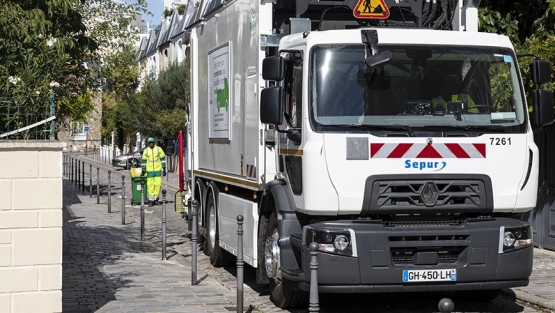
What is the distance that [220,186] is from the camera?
13.2m

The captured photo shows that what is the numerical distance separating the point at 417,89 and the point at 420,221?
4.26ft

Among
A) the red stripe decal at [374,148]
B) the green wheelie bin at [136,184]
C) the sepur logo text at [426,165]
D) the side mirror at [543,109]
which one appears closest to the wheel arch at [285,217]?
the red stripe decal at [374,148]

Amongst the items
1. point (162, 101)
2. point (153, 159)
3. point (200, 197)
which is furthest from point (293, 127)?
point (162, 101)

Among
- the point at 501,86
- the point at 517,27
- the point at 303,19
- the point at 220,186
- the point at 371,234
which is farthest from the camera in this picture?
the point at 517,27

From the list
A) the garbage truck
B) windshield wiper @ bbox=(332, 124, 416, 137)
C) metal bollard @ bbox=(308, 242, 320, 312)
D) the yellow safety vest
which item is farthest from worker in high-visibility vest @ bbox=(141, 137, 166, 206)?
metal bollard @ bbox=(308, 242, 320, 312)

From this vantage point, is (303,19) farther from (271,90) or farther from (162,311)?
(162,311)

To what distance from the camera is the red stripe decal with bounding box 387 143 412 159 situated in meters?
9.05

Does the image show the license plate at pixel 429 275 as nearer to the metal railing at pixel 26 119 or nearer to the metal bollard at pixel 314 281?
the metal bollard at pixel 314 281

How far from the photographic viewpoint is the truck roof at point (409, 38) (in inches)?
371

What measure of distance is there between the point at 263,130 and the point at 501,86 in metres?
2.59

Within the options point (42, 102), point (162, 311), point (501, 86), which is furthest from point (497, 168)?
point (42, 102)

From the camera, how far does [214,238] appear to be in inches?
540

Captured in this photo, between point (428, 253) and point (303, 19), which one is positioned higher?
point (303, 19)

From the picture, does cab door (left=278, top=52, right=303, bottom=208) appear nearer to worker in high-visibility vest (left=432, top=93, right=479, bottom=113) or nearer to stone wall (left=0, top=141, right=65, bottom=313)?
worker in high-visibility vest (left=432, top=93, right=479, bottom=113)
